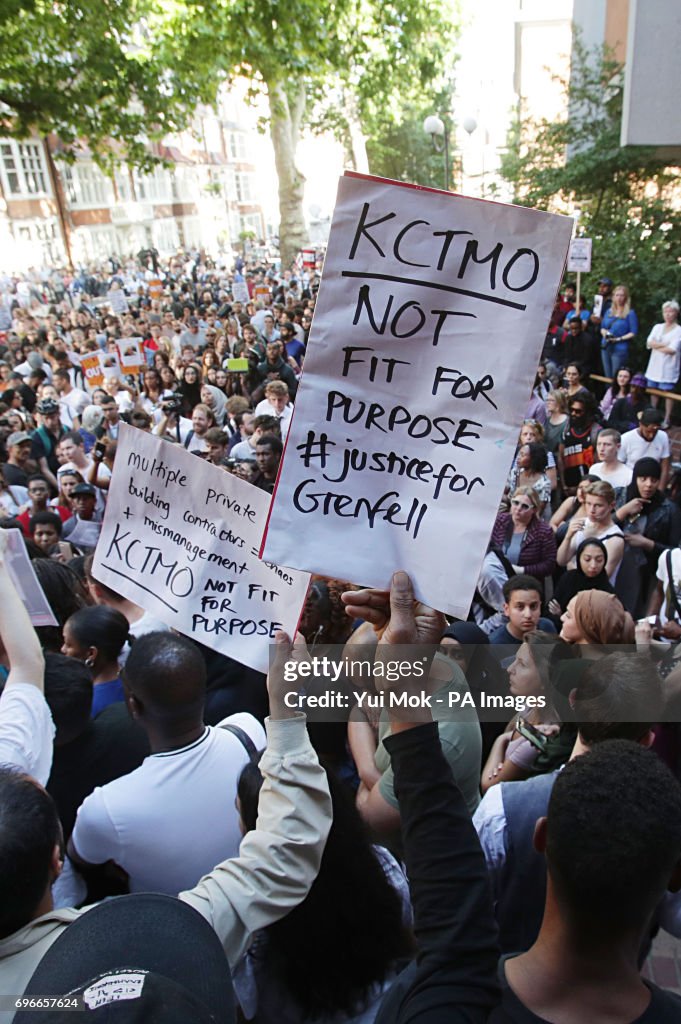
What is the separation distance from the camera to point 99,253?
154ft

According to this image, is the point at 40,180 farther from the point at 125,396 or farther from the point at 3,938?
the point at 3,938

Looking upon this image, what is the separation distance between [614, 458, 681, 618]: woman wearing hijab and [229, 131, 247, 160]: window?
73.5 m

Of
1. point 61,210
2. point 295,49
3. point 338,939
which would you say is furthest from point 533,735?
point 61,210

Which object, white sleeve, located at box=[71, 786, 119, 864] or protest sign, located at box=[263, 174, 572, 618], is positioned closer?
protest sign, located at box=[263, 174, 572, 618]

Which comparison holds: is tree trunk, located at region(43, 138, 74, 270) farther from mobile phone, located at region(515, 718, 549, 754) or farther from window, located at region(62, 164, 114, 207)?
mobile phone, located at region(515, 718, 549, 754)

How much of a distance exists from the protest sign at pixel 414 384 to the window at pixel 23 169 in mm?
41334

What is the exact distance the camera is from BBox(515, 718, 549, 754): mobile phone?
2.66 meters

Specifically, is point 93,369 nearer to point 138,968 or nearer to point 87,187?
point 138,968

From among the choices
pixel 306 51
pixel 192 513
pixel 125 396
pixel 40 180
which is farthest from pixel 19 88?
pixel 40 180

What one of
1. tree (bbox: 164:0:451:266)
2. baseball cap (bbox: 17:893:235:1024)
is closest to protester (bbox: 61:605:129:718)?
baseball cap (bbox: 17:893:235:1024)

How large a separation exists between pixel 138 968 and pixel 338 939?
33.5 inches

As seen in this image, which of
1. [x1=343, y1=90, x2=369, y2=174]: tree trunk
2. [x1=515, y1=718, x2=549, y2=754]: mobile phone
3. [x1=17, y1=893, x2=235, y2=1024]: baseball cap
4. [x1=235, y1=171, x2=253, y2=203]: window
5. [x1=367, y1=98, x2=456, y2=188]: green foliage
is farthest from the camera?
[x1=235, y1=171, x2=253, y2=203]: window

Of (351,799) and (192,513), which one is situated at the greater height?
(192,513)

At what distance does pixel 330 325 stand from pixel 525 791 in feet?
4.44
